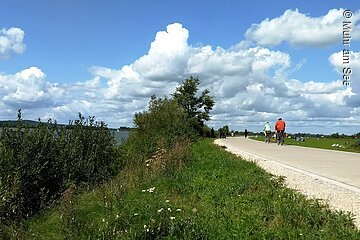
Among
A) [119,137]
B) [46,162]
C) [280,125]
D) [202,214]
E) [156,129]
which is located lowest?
[202,214]

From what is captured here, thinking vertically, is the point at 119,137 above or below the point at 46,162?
above

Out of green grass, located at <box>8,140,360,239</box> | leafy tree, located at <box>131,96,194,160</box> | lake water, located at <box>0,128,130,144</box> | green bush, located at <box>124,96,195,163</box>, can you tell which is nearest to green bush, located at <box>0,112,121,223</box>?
green grass, located at <box>8,140,360,239</box>

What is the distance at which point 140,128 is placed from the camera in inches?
1342

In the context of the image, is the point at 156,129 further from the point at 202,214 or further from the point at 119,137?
the point at 202,214

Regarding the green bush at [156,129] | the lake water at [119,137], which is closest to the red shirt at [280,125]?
the green bush at [156,129]

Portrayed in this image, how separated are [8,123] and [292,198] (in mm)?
12376

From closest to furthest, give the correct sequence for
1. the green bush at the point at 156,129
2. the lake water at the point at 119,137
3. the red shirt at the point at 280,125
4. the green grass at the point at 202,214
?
the green grass at the point at 202,214, the lake water at the point at 119,137, the green bush at the point at 156,129, the red shirt at the point at 280,125

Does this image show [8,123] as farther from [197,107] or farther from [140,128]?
[197,107]

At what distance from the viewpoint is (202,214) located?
8430 millimetres

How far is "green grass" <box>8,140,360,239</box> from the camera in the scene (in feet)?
23.7

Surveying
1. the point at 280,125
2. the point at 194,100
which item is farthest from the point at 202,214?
the point at 194,100

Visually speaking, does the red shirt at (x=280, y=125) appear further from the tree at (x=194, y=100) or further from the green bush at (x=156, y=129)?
the tree at (x=194, y=100)

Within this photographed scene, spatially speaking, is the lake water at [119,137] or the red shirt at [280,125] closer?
the lake water at [119,137]

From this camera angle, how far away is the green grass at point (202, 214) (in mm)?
7219
